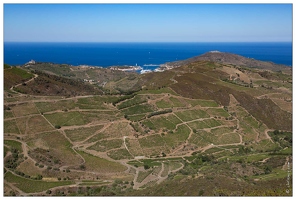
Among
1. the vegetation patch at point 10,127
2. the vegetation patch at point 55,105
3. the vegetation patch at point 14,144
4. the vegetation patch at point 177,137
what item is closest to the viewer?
the vegetation patch at point 14,144

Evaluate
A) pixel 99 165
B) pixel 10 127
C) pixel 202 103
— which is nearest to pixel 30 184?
pixel 99 165

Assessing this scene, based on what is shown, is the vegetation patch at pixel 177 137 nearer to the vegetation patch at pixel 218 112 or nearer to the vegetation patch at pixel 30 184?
the vegetation patch at pixel 218 112

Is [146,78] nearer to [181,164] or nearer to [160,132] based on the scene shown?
[160,132]

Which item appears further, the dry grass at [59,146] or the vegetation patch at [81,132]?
the vegetation patch at [81,132]

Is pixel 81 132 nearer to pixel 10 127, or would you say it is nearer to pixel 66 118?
pixel 66 118

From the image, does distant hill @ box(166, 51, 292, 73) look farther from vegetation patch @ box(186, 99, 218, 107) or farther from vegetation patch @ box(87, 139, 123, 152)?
vegetation patch @ box(87, 139, 123, 152)

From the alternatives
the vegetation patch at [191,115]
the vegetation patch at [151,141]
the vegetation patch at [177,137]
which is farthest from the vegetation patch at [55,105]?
the vegetation patch at [191,115]

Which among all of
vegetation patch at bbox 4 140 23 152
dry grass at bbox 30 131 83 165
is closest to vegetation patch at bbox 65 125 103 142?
dry grass at bbox 30 131 83 165

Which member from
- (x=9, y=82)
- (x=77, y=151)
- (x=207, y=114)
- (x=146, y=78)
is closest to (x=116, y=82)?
(x=146, y=78)
